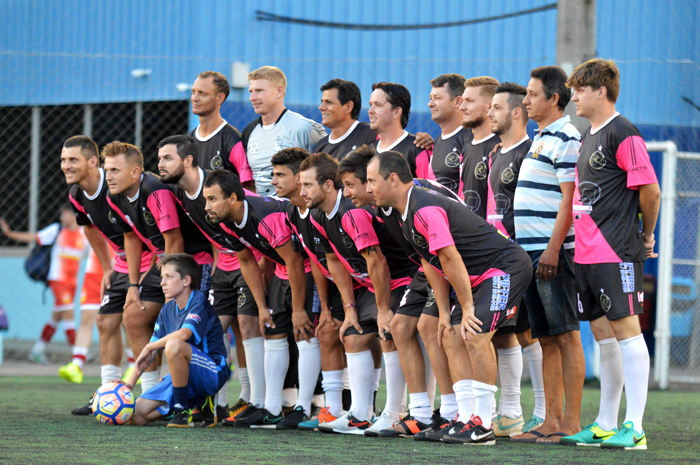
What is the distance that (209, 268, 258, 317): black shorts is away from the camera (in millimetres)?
5734

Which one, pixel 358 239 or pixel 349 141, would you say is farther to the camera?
pixel 349 141

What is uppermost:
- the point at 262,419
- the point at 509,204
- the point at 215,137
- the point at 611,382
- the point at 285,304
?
the point at 215,137

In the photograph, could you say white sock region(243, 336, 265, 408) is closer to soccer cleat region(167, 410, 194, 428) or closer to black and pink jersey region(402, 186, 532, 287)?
soccer cleat region(167, 410, 194, 428)

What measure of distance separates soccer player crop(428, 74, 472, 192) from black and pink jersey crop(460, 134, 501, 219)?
0.19 m

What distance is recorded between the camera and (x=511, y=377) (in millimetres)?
5156

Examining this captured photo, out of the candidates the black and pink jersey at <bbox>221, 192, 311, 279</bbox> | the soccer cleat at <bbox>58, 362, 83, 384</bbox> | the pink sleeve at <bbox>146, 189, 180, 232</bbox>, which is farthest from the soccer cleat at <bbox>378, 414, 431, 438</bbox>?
the soccer cleat at <bbox>58, 362, 83, 384</bbox>

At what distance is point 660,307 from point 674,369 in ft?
2.42

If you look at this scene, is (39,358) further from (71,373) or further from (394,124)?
(394,124)

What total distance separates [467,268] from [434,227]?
38cm

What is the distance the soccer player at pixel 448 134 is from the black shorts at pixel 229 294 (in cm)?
152

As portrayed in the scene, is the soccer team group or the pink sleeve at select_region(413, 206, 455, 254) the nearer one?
the pink sleeve at select_region(413, 206, 455, 254)

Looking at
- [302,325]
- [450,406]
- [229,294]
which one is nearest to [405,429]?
[450,406]

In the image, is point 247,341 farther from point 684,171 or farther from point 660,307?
point 684,171

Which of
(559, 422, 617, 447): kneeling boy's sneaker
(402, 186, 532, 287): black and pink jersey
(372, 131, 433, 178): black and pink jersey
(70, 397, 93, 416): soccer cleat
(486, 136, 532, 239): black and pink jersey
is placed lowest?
(70, 397, 93, 416): soccer cleat
